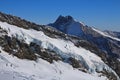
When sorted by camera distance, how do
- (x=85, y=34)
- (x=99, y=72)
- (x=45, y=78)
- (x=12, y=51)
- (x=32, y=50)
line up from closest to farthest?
1. (x=45, y=78)
2. (x=12, y=51)
3. (x=32, y=50)
4. (x=99, y=72)
5. (x=85, y=34)

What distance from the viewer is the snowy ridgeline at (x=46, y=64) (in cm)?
3406

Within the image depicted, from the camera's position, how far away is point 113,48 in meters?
164

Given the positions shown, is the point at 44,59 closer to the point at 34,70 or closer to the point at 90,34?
the point at 34,70

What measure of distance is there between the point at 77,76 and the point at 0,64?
11.6 metres

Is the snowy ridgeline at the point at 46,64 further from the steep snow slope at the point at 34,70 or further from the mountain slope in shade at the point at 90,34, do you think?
the mountain slope in shade at the point at 90,34

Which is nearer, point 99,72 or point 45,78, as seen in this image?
point 45,78

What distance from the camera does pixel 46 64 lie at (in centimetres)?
4359

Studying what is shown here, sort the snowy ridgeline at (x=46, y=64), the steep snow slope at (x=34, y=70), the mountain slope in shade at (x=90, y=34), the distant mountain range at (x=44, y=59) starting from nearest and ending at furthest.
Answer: the steep snow slope at (x=34, y=70) → the snowy ridgeline at (x=46, y=64) → the distant mountain range at (x=44, y=59) → the mountain slope in shade at (x=90, y=34)

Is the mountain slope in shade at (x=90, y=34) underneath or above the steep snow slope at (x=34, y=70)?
above

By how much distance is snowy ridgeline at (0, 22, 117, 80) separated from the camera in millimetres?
34059

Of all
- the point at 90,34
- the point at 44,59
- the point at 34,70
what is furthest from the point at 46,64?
the point at 90,34

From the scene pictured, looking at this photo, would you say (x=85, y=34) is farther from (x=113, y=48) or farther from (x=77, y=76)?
(x=77, y=76)

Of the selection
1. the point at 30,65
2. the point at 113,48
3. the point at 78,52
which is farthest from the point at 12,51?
the point at 113,48

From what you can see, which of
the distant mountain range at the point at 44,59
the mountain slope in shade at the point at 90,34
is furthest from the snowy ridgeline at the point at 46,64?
the mountain slope in shade at the point at 90,34
